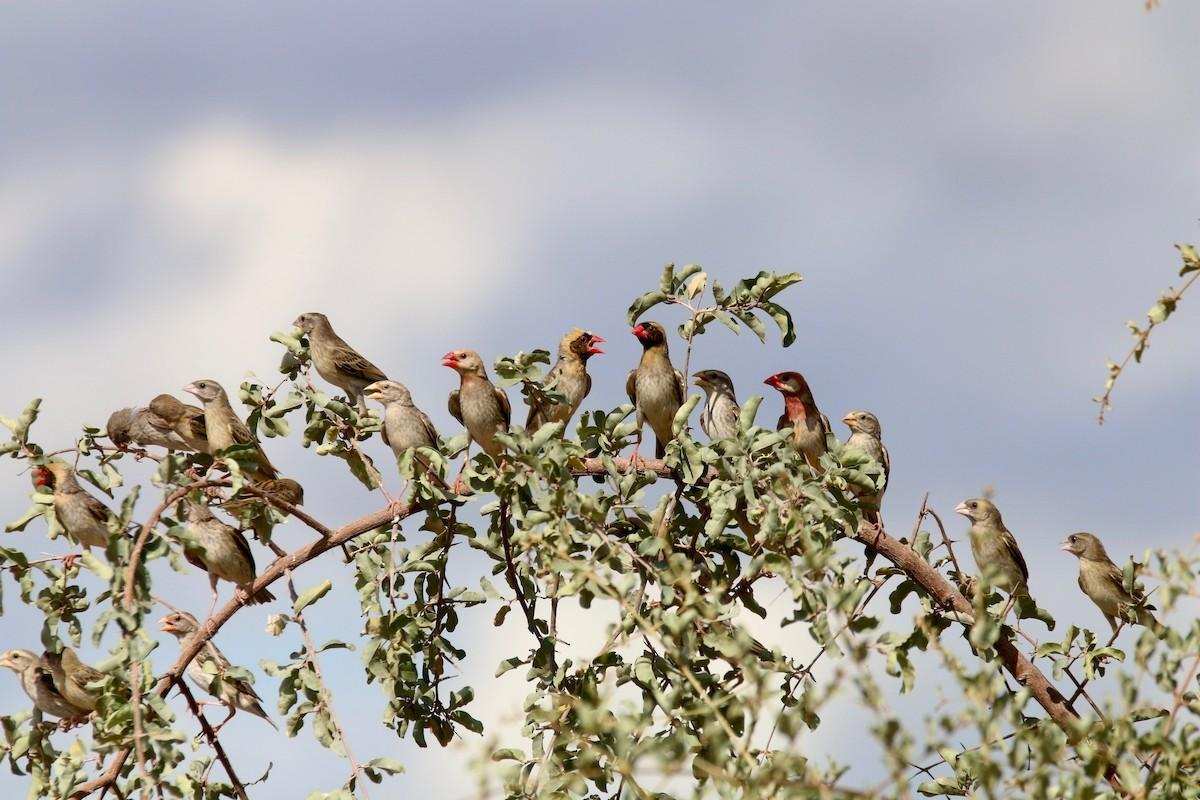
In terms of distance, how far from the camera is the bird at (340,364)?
374 inches

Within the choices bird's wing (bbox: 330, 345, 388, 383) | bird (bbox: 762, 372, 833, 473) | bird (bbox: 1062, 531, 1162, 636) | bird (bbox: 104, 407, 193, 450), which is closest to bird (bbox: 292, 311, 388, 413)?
bird's wing (bbox: 330, 345, 388, 383)

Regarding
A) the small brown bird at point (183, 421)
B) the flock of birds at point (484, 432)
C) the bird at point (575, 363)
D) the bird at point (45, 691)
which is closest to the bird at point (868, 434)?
the flock of birds at point (484, 432)

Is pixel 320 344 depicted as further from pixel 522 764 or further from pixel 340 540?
pixel 522 764

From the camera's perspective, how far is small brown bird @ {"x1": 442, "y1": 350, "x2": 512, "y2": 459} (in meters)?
8.16

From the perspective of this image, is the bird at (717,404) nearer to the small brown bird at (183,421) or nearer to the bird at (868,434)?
the bird at (868,434)

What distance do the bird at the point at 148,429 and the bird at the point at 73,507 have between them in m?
1.31

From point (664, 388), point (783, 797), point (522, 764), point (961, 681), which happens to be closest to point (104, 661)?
point (522, 764)

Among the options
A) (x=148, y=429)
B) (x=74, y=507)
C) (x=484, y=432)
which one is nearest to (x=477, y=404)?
(x=484, y=432)

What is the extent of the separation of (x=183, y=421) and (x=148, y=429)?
0.21 m

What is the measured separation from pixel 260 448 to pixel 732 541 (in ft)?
8.17

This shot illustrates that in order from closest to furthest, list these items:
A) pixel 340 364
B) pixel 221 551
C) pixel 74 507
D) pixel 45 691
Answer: pixel 74 507 → pixel 221 551 → pixel 45 691 → pixel 340 364

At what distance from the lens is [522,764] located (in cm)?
580

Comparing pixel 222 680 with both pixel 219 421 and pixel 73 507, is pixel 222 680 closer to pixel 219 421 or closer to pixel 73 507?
pixel 73 507

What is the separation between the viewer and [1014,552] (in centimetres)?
860
